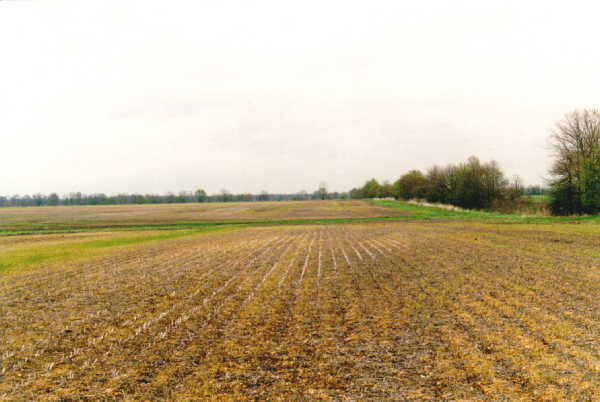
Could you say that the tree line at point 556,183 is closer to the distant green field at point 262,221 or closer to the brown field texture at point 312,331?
the distant green field at point 262,221

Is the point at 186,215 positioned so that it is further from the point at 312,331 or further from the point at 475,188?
the point at 312,331

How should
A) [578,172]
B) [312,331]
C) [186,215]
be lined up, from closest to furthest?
1. [312,331]
2. [578,172]
3. [186,215]

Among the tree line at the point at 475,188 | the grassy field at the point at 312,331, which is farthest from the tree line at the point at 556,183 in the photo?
the grassy field at the point at 312,331

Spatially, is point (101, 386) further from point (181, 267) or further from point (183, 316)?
point (181, 267)

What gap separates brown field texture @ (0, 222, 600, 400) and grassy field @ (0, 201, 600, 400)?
0.14 feet

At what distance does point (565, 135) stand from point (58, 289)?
209 ft

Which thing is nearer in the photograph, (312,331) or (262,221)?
(312,331)

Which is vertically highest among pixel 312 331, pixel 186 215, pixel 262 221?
pixel 186 215

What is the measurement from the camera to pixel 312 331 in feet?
29.2

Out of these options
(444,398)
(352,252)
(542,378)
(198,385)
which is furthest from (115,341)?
(352,252)

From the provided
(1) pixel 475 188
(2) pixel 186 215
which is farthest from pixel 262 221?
(1) pixel 475 188

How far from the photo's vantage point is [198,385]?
641cm

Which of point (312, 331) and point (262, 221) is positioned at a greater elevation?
point (262, 221)

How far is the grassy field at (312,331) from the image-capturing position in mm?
6293
